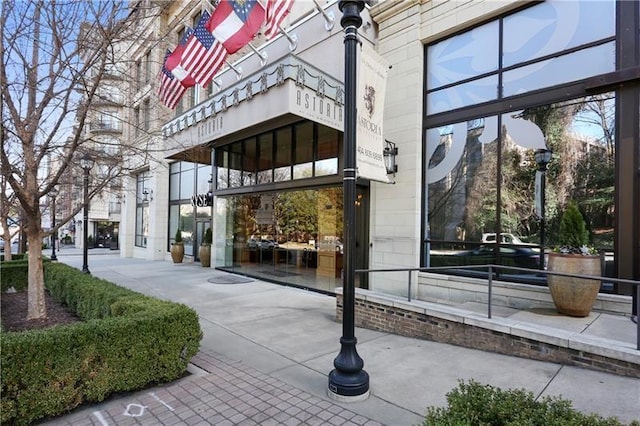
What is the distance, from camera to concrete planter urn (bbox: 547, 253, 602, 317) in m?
5.47

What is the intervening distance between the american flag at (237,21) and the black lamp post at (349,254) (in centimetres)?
439

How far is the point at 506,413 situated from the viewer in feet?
7.55

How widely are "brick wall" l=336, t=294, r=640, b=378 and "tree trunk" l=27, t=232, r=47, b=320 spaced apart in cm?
575

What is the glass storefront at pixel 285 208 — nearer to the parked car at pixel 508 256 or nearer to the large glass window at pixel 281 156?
the large glass window at pixel 281 156

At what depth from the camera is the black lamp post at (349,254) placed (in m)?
3.89

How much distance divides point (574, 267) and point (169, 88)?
10.1 metres

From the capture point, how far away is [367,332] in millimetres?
6559

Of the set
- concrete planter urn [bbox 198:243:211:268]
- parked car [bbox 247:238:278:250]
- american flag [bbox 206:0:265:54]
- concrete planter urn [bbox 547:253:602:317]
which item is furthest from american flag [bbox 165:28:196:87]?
concrete planter urn [bbox 547:253:602:317]

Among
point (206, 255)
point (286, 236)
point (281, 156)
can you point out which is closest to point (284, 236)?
point (286, 236)

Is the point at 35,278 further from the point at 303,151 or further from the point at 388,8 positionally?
the point at 388,8

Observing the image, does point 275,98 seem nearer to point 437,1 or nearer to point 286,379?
point 437,1

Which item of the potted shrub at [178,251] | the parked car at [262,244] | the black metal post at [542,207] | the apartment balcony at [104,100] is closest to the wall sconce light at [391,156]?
the black metal post at [542,207]

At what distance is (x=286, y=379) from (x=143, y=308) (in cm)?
219

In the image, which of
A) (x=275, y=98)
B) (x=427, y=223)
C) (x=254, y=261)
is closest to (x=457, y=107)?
(x=427, y=223)
